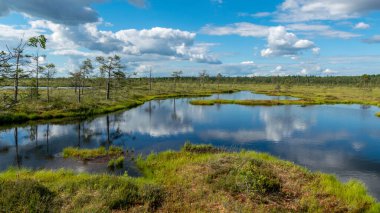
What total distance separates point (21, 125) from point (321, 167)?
40.9 m

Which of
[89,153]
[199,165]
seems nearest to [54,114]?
[89,153]

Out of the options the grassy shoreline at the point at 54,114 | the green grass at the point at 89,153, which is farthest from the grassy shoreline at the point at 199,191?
the grassy shoreline at the point at 54,114

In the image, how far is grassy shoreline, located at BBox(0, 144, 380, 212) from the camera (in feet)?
40.5

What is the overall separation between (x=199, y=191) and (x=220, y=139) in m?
20.3

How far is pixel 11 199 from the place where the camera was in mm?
11359

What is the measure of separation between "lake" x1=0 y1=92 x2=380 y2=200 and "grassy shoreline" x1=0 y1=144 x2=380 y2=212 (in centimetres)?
413

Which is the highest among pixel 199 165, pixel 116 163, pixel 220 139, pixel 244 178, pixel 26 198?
pixel 26 198

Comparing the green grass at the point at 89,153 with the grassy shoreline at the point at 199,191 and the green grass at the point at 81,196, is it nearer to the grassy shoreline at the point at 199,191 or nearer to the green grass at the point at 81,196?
the grassy shoreline at the point at 199,191

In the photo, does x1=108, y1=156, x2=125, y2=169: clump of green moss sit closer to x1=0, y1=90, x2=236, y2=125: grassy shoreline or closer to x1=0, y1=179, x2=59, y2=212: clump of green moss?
x1=0, y1=179, x2=59, y2=212: clump of green moss

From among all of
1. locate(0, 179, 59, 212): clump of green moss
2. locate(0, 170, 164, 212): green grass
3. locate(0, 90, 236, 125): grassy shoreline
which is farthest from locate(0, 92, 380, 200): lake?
locate(0, 179, 59, 212): clump of green moss

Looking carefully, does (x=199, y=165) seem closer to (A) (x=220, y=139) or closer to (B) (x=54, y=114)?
(A) (x=220, y=139)

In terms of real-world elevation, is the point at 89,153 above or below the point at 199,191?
below

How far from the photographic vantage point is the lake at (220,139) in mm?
24281

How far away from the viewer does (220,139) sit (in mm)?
35000
